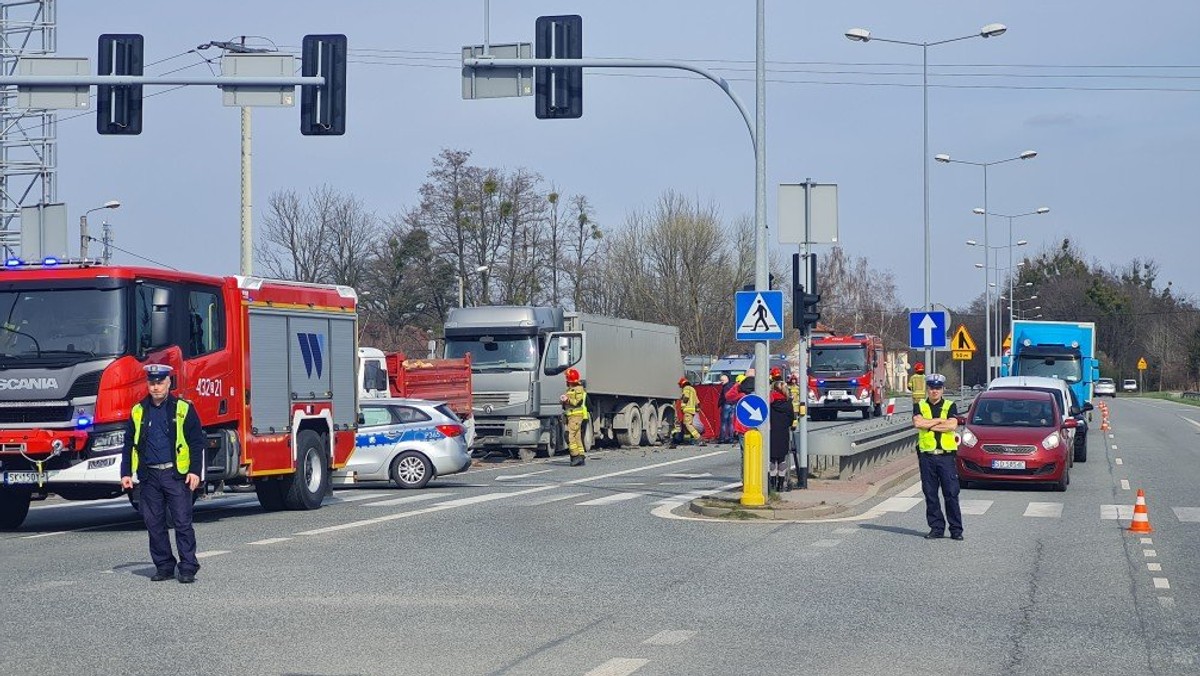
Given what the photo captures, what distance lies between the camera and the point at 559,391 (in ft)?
114

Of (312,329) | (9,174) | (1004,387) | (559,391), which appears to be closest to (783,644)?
(312,329)

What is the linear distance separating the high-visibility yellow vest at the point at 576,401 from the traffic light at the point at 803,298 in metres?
11.7

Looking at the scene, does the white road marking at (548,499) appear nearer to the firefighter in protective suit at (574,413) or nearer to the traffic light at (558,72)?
the traffic light at (558,72)

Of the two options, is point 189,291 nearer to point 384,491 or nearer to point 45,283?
point 45,283

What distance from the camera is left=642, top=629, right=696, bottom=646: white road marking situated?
31.7 feet

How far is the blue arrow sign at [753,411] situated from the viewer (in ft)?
60.2

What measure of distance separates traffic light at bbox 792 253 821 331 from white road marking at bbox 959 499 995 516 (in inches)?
124

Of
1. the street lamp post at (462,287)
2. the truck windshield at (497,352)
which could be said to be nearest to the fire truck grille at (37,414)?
the truck windshield at (497,352)

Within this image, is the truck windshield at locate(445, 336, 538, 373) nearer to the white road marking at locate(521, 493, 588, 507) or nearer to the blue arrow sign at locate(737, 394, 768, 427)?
the white road marking at locate(521, 493, 588, 507)

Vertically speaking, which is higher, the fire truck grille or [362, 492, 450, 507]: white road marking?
the fire truck grille

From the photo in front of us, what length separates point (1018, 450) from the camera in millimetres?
23016

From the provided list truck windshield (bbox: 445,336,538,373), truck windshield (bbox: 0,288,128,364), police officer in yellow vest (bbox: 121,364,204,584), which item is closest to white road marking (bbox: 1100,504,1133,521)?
police officer in yellow vest (bbox: 121,364,204,584)

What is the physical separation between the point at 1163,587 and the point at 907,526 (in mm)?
5201

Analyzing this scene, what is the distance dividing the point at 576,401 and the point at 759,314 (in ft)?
45.3
